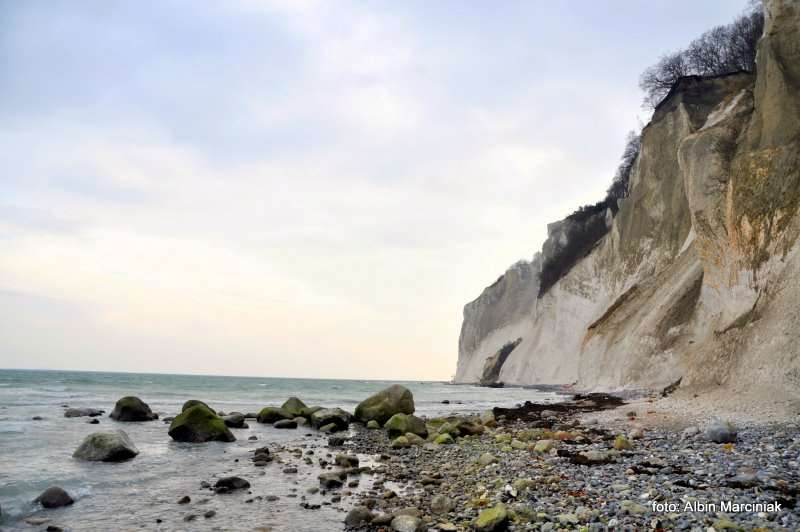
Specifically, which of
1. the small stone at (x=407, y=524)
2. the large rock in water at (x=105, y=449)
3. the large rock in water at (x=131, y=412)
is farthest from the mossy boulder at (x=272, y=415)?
the small stone at (x=407, y=524)

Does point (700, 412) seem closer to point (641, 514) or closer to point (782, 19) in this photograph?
point (641, 514)

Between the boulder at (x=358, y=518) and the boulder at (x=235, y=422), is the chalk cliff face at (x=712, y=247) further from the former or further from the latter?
the boulder at (x=235, y=422)

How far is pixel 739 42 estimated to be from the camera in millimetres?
33500

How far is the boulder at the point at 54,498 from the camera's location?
8.50 metres

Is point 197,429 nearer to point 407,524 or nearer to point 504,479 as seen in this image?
point 504,479

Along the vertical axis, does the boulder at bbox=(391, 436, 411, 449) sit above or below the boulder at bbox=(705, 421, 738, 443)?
below

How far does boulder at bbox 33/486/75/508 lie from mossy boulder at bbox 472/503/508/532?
23.2ft

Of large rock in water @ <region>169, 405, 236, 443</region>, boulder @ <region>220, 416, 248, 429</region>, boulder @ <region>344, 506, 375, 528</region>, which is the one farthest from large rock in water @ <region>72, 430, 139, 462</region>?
boulder @ <region>344, 506, 375, 528</region>

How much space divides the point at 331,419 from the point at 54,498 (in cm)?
1270

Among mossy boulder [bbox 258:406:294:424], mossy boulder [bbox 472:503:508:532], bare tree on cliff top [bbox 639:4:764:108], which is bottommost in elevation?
mossy boulder [bbox 258:406:294:424]

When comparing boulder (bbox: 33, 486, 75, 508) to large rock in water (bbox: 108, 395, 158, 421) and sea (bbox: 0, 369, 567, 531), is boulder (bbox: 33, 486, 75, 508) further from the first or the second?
large rock in water (bbox: 108, 395, 158, 421)

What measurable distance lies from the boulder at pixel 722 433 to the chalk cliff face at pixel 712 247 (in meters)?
4.71

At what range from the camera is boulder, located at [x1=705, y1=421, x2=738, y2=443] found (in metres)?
9.84

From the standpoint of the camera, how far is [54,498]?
8586mm
